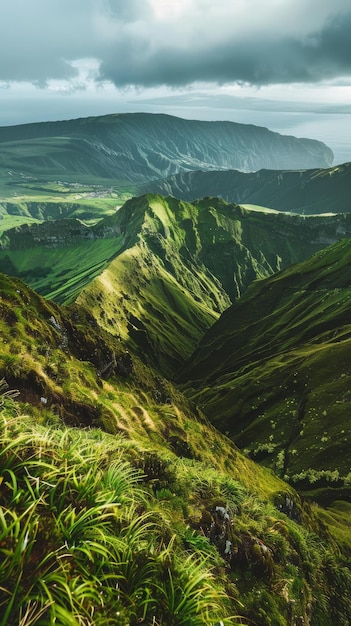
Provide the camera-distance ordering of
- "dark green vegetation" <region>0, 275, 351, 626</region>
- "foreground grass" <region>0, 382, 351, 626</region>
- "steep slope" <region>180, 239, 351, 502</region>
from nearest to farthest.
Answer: "foreground grass" <region>0, 382, 351, 626</region> → "dark green vegetation" <region>0, 275, 351, 626</region> → "steep slope" <region>180, 239, 351, 502</region>

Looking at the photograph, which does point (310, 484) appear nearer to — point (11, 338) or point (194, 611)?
point (11, 338)

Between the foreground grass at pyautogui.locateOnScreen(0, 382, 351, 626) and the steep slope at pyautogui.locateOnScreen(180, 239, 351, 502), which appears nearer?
the foreground grass at pyautogui.locateOnScreen(0, 382, 351, 626)

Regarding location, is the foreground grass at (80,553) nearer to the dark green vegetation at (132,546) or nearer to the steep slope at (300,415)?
the dark green vegetation at (132,546)

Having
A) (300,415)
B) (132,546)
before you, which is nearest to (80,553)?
(132,546)

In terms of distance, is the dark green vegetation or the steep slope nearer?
the dark green vegetation

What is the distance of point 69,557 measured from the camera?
189 inches

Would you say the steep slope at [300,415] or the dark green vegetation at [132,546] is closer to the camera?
the dark green vegetation at [132,546]

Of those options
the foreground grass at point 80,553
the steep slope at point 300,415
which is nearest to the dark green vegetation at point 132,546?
the foreground grass at point 80,553

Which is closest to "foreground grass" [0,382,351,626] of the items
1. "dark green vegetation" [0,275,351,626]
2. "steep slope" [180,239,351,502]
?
"dark green vegetation" [0,275,351,626]

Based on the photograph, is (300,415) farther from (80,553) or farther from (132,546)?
(80,553)

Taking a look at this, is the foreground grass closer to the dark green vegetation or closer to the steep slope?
the dark green vegetation

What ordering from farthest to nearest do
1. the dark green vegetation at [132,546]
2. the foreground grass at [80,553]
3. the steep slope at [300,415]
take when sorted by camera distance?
the steep slope at [300,415], the dark green vegetation at [132,546], the foreground grass at [80,553]

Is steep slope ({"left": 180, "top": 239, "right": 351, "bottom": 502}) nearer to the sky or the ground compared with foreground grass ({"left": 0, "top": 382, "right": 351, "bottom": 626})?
nearer to the ground

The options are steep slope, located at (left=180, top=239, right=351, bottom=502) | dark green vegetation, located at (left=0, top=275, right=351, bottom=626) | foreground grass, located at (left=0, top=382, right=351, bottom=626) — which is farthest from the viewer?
steep slope, located at (left=180, top=239, right=351, bottom=502)
